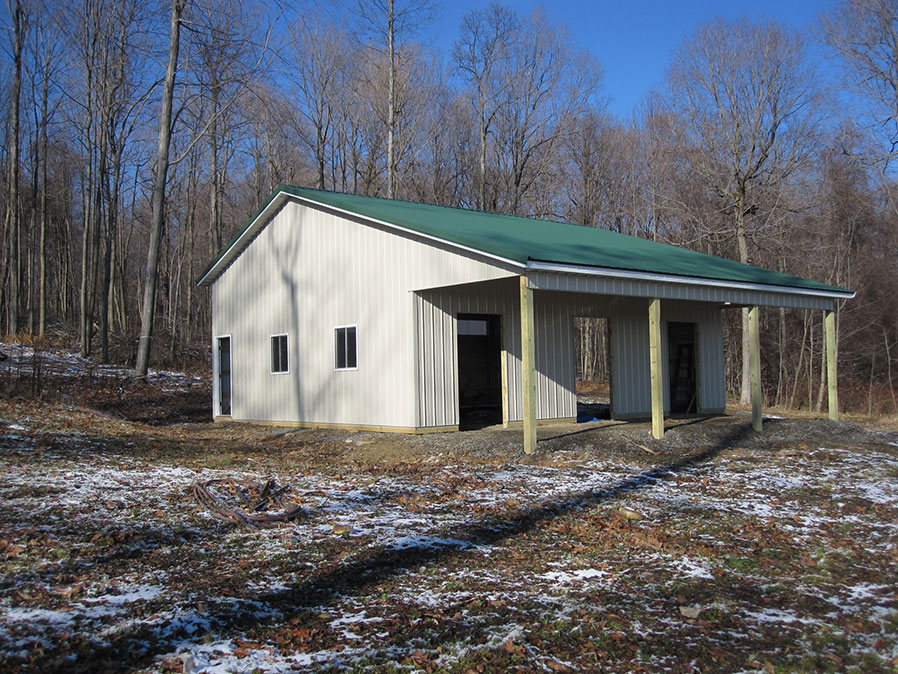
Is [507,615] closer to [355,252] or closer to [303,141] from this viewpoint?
[355,252]

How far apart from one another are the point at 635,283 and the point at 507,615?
8.06 metres

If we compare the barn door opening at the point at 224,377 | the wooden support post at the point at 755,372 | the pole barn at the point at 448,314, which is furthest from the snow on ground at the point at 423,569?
the barn door opening at the point at 224,377

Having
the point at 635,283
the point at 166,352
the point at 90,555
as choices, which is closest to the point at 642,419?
the point at 635,283

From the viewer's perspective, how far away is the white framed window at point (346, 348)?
14.3 meters

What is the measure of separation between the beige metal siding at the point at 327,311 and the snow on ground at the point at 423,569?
4.38 meters

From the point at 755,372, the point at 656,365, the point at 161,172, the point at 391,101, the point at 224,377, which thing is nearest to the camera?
the point at 656,365

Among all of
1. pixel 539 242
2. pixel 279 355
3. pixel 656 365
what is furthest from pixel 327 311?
pixel 656 365

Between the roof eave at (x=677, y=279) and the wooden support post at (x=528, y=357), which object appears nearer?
the wooden support post at (x=528, y=357)

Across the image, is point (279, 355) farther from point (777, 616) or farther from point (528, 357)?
point (777, 616)

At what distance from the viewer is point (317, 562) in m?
5.55

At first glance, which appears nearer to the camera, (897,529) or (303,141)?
(897,529)

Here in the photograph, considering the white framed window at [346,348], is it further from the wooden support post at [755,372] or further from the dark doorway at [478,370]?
the wooden support post at [755,372]

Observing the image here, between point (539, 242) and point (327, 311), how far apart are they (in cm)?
463

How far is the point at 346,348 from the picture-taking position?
14.4 m
